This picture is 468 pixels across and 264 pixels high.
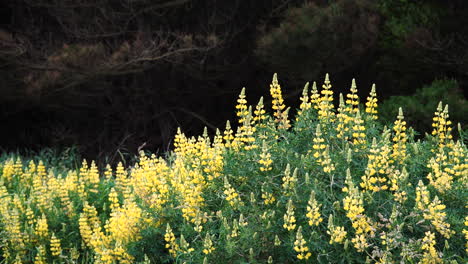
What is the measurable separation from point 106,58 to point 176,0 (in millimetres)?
1600

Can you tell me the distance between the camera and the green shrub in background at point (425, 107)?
8.27m

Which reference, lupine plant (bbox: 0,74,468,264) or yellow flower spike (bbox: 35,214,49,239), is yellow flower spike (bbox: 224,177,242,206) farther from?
yellow flower spike (bbox: 35,214,49,239)

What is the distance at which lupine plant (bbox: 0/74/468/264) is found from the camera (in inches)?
141

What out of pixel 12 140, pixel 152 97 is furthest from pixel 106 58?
pixel 12 140

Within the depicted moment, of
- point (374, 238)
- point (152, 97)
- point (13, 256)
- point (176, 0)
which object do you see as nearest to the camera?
point (374, 238)

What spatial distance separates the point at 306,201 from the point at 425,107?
5.00 metres

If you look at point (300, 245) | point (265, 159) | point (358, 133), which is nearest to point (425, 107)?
point (358, 133)

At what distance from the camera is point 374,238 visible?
3631 mm

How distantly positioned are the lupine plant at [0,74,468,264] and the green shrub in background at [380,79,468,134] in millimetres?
3924

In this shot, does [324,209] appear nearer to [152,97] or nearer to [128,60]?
[128,60]

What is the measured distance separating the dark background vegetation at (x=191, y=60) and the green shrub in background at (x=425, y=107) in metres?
0.02

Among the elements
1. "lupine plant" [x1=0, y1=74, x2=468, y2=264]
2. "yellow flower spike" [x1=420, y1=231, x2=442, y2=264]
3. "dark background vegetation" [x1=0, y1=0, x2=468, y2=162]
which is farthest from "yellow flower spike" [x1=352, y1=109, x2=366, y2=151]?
"dark background vegetation" [x1=0, y1=0, x2=468, y2=162]

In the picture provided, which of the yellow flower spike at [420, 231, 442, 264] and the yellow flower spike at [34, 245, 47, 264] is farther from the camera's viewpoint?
the yellow flower spike at [34, 245, 47, 264]

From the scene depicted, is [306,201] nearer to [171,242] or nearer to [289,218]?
[289,218]
